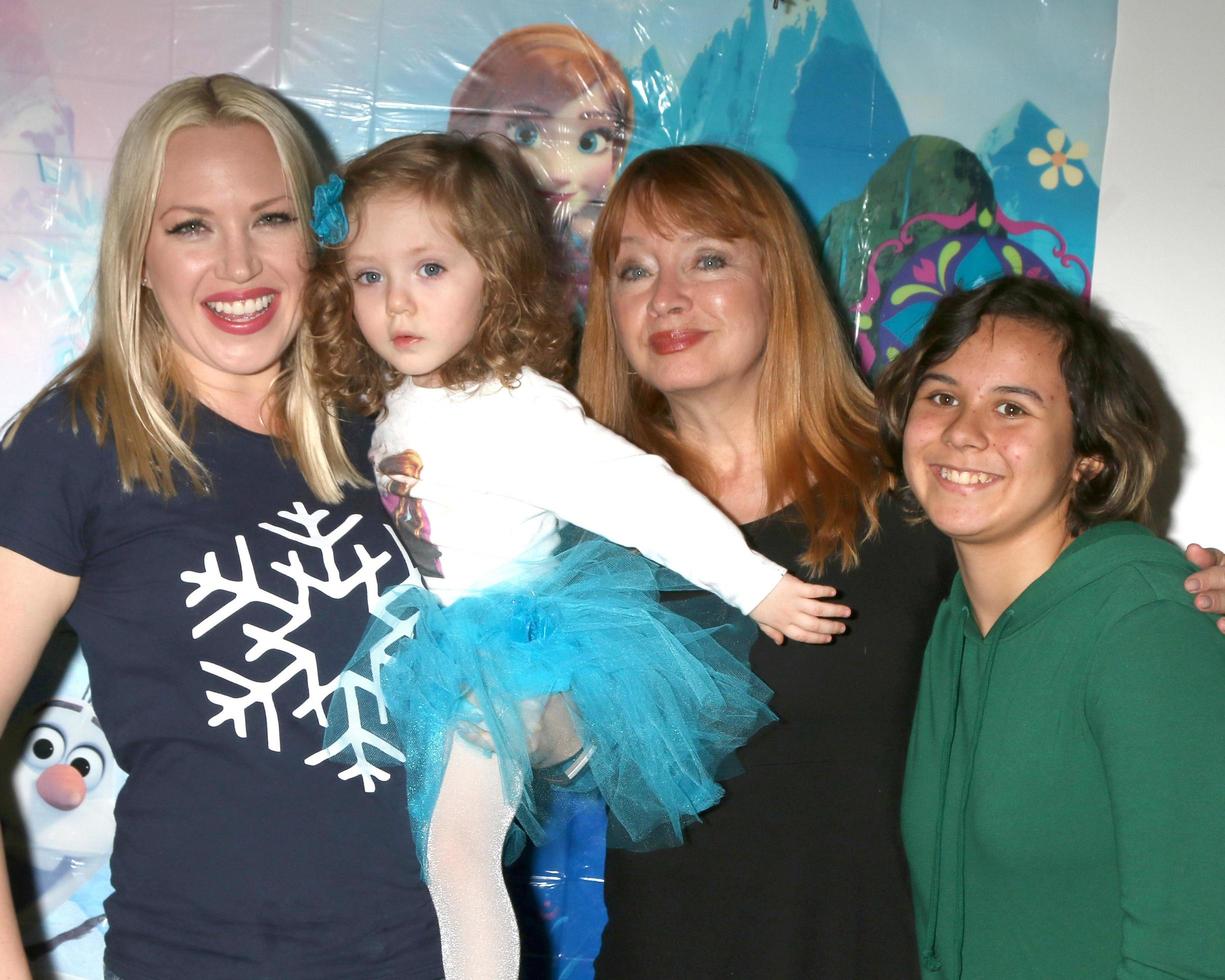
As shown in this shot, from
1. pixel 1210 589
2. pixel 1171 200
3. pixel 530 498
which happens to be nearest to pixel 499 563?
pixel 530 498

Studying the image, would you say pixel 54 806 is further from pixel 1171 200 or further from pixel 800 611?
pixel 1171 200

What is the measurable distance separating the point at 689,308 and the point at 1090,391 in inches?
22.7

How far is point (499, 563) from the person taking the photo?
5.36ft

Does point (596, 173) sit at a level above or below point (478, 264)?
above

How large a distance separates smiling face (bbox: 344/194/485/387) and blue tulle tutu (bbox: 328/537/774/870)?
383 millimetres

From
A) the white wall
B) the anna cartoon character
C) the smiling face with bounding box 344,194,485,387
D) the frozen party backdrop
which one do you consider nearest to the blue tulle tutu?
the smiling face with bounding box 344,194,485,387

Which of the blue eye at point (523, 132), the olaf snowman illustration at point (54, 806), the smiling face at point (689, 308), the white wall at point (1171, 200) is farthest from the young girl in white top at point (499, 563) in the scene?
the white wall at point (1171, 200)

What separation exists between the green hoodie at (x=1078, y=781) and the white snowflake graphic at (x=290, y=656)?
73 cm

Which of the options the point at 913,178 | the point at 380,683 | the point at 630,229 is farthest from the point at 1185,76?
the point at 380,683

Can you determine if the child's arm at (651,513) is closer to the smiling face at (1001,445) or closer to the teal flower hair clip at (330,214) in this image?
the smiling face at (1001,445)

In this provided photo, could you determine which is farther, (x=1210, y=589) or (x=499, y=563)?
(x=499, y=563)

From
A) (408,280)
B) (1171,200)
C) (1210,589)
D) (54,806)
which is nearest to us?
(1210,589)

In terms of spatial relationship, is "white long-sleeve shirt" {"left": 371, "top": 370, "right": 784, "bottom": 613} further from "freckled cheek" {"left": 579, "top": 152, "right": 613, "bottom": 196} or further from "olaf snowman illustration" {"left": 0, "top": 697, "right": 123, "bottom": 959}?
"olaf snowman illustration" {"left": 0, "top": 697, "right": 123, "bottom": 959}

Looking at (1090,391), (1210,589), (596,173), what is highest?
(596,173)
